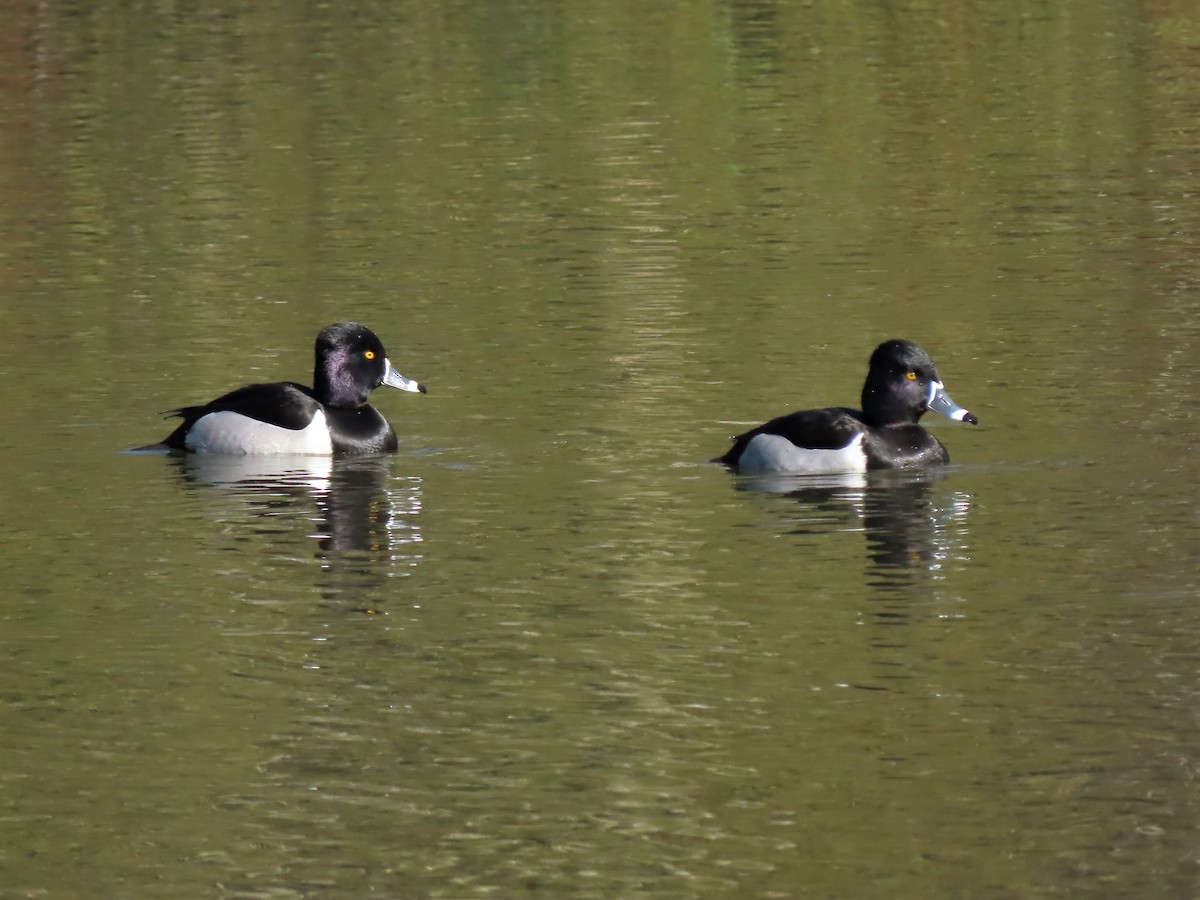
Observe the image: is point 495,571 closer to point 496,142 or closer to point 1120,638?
point 1120,638

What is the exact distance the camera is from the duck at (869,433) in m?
16.6

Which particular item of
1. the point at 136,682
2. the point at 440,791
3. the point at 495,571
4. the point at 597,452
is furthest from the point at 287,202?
the point at 440,791

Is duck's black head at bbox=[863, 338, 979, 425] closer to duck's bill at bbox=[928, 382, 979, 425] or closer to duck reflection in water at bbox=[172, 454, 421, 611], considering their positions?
duck's bill at bbox=[928, 382, 979, 425]

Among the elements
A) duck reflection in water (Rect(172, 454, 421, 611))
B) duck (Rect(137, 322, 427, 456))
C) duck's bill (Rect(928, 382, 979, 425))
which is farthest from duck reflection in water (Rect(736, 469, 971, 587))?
duck (Rect(137, 322, 427, 456))

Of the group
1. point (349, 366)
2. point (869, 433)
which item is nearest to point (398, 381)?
point (349, 366)

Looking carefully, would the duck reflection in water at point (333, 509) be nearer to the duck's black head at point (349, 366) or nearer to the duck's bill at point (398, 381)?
the duck's black head at point (349, 366)

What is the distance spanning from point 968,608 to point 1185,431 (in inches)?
187

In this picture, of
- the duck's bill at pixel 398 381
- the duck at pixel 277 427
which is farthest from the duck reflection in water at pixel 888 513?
the duck's bill at pixel 398 381

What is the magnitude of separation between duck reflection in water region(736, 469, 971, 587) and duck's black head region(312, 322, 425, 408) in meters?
3.14

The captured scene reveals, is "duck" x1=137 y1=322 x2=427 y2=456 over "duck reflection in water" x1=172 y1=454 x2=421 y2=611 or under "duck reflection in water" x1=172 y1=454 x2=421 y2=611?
over

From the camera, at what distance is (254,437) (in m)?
17.9

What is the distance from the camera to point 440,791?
33.7 feet

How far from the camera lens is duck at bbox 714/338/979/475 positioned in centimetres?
1656

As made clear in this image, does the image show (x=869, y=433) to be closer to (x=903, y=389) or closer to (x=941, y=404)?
(x=903, y=389)
